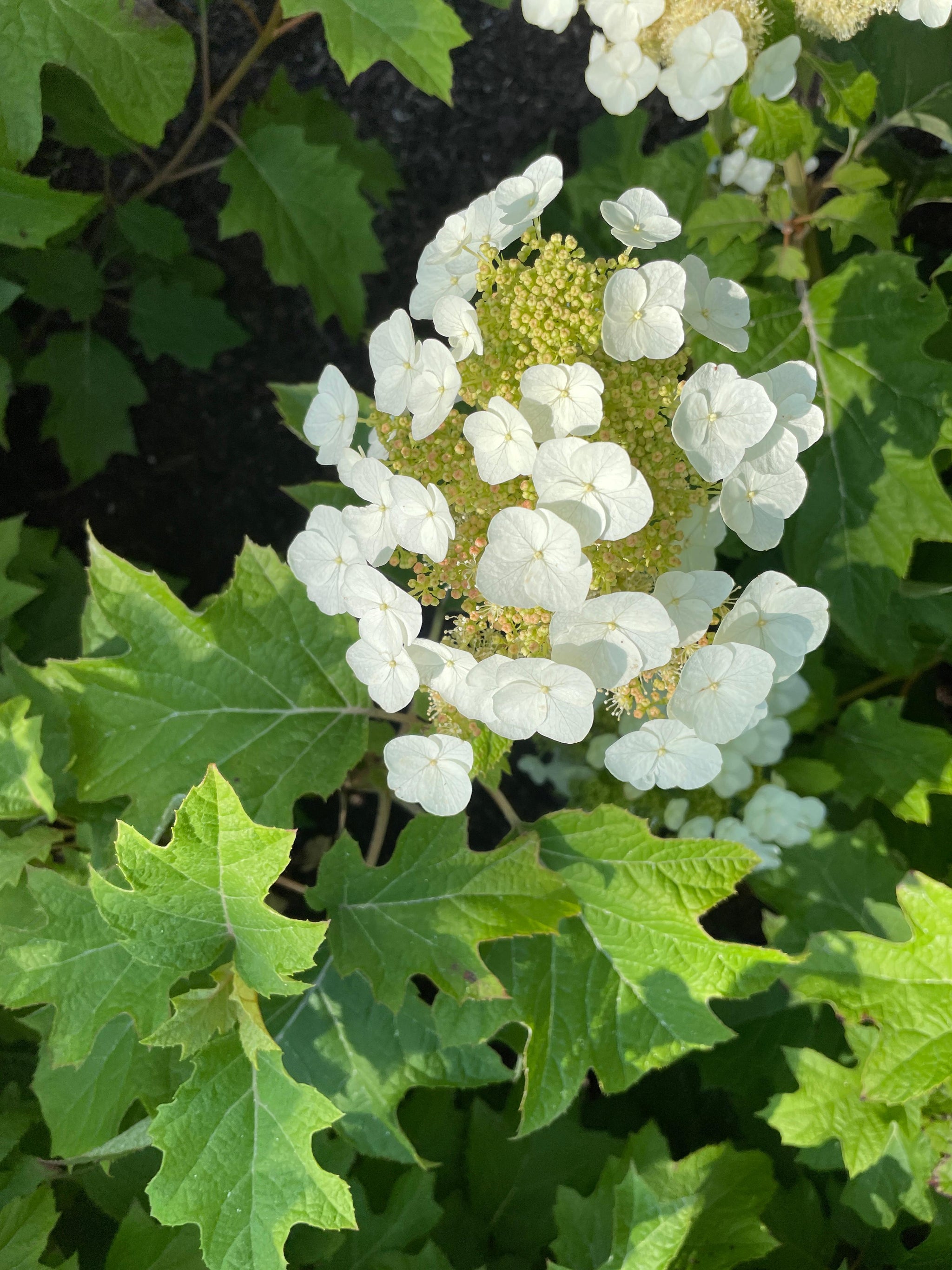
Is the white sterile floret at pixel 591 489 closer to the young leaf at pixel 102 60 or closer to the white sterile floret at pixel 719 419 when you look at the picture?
the white sterile floret at pixel 719 419

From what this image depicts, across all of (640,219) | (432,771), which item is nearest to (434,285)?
(640,219)

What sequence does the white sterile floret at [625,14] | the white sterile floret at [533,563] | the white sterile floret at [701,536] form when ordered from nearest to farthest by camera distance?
the white sterile floret at [533,563], the white sterile floret at [701,536], the white sterile floret at [625,14]

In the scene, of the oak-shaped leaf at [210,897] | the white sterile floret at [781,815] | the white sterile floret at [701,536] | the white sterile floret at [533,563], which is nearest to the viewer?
the white sterile floret at [533,563]

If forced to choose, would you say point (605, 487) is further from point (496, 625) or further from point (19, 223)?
point (19, 223)

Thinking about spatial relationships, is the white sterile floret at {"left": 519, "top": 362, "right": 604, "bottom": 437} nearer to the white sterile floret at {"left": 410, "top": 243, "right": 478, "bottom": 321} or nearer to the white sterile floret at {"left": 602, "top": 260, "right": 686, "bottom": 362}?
the white sterile floret at {"left": 602, "top": 260, "right": 686, "bottom": 362}

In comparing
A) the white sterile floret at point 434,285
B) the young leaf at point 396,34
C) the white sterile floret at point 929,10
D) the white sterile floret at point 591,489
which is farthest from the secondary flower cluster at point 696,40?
the white sterile floret at point 591,489

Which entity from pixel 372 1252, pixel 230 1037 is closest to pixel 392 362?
pixel 230 1037
